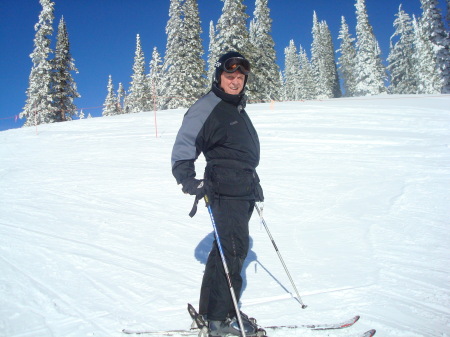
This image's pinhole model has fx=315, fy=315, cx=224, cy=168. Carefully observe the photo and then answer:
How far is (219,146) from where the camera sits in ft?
8.34

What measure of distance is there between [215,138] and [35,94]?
→ 3392 centimetres

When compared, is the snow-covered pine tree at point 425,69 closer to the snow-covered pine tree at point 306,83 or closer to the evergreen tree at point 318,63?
the evergreen tree at point 318,63

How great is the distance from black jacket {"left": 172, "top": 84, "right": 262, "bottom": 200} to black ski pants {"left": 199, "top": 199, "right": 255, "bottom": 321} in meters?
0.13

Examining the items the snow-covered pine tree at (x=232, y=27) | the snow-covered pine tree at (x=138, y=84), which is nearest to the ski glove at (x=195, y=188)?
the snow-covered pine tree at (x=232, y=27)

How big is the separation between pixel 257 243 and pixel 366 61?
46527mm

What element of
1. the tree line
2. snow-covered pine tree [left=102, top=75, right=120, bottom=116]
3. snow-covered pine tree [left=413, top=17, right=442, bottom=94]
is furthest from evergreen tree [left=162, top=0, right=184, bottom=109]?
snow-covered pine tree [left=413, top=17, right=442, bottom=94]

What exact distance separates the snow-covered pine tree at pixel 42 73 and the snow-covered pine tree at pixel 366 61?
38620mm

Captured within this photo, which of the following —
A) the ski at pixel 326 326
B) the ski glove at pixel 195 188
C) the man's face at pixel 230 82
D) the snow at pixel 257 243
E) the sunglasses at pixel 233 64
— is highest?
the sunglasses at pixel 233 64

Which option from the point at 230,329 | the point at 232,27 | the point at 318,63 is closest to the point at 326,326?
the point at 230,329

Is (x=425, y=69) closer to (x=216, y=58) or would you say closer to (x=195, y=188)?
(x=216, y=58)

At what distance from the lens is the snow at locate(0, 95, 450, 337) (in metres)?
2.75

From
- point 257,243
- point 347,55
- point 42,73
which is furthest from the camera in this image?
point 347,55

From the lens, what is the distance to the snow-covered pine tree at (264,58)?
113 feet

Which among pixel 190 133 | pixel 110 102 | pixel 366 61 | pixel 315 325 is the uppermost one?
pixel 366 61
